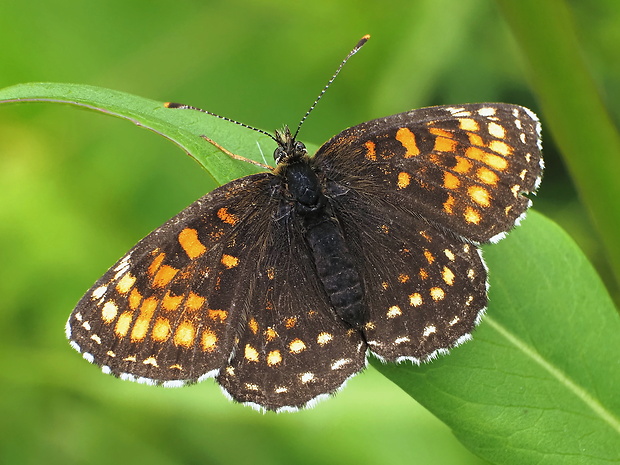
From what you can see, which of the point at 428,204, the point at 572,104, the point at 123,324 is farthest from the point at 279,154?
the point at 572,104

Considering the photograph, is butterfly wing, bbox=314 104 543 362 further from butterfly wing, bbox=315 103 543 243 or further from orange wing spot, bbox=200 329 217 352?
orange wing spot, bbox=200 329 217 352

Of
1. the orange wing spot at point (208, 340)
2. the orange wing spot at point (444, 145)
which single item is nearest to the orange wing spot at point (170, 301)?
the orange wing spot at point (208, 340)

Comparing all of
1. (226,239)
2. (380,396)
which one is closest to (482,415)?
(226,239)

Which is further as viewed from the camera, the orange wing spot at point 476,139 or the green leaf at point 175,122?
the orange wing spot at point 476,139

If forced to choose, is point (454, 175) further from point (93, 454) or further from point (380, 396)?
point (93, 454)

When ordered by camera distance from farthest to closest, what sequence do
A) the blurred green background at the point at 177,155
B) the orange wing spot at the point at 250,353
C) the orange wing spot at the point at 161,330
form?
the blurred green background at the point at 177,155 < the orange wing spot at the point at 250,353 < the orange wing spot at the point at 161,330

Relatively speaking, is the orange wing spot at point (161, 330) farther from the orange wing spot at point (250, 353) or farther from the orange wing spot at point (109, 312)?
the orange wing spot at point (250, 353)

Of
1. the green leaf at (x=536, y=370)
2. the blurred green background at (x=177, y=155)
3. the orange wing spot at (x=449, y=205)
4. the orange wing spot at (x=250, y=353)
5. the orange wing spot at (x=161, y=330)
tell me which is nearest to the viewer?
the green leaf at (x=536, y=370)

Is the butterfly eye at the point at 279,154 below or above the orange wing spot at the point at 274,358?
above
